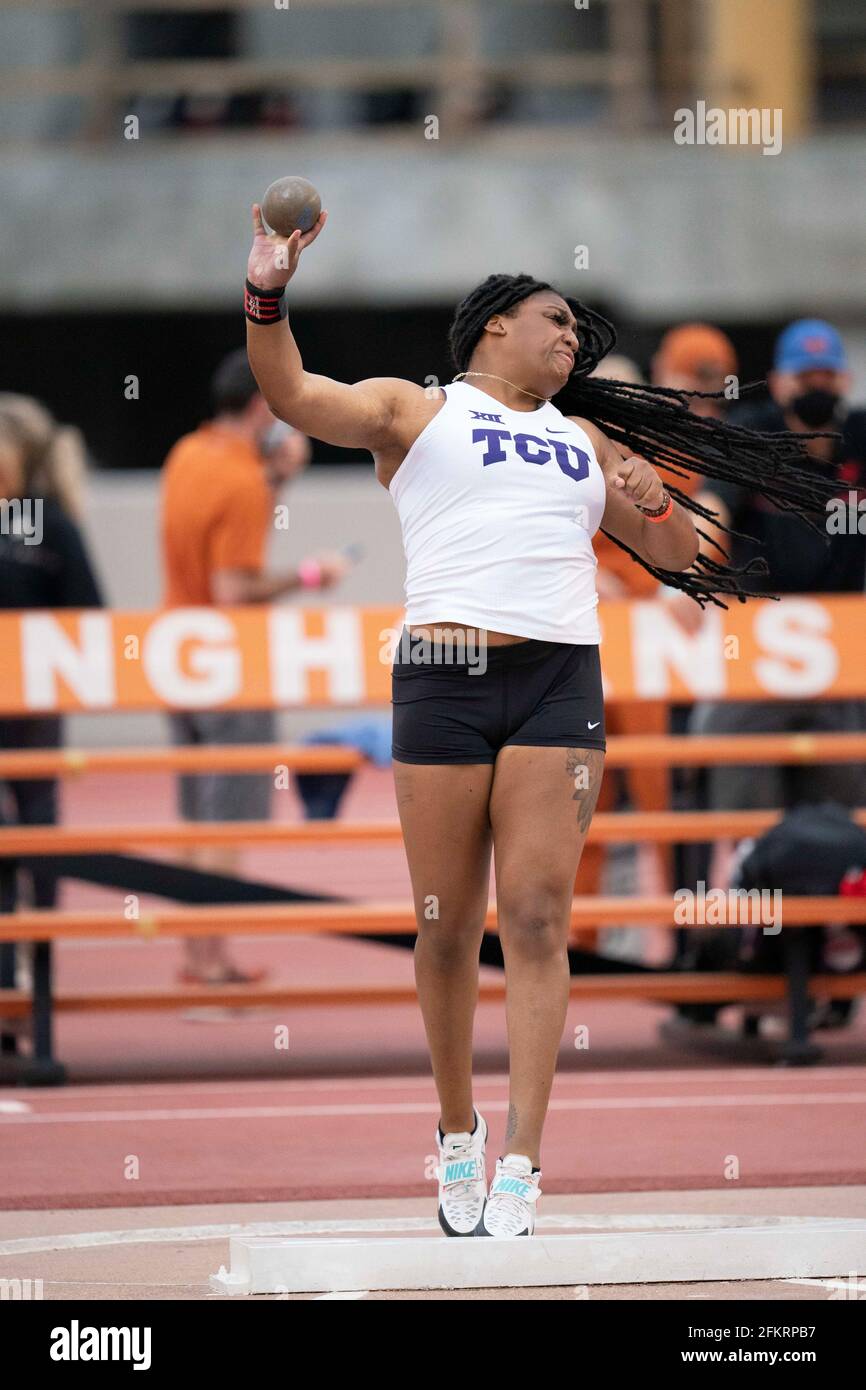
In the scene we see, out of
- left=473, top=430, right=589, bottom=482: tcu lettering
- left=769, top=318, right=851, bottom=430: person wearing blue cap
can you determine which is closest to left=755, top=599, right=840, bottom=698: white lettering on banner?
left=769, top=318, right=851, bottom=430: person wearing blue cap

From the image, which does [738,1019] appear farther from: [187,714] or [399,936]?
[187,714]

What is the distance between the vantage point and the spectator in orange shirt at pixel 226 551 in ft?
28.4

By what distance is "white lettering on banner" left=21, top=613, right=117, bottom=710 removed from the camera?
7844 millimetres

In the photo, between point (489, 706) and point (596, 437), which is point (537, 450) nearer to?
point (596, 437)

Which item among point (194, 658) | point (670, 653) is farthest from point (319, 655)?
point (670, 653)

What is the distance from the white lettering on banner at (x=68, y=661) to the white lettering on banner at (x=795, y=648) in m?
2.37

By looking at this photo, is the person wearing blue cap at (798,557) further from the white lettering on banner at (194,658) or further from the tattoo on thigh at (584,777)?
the tattoo on thigh at (584,777)

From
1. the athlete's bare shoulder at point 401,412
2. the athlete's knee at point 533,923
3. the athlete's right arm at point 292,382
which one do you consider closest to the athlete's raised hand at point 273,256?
the athlete's right arm at point 292,382

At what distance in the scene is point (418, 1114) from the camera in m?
6.86

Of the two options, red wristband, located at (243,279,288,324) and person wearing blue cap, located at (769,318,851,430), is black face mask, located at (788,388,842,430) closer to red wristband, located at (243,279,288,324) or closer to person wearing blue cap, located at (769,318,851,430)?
person wearing blue cap, located at (769,318,851,430)

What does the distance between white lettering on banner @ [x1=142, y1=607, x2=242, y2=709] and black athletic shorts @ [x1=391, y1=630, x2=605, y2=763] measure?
310cm

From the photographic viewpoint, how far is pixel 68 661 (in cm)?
786

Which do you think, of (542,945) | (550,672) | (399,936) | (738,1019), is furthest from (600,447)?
(738,1019)
